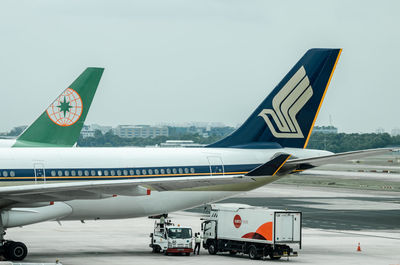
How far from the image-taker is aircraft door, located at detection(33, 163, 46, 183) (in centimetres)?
3688

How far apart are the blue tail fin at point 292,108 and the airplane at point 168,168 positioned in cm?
5

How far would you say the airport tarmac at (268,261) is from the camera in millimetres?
37969

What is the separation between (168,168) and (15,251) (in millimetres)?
8663

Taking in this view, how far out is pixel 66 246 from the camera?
42562 millimetres

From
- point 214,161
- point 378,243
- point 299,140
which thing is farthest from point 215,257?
point 378,243

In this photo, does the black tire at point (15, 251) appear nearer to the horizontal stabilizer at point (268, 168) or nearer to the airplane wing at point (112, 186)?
the airplane wing at point (112, 186)

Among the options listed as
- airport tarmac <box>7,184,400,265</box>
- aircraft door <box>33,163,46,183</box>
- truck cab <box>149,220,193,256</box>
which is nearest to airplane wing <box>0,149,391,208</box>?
aircraft door <box>33,163,46,183</box>

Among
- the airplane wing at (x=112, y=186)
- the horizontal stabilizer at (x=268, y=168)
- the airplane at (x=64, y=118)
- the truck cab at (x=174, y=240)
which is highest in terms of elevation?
the airplane at (x=64, y=118)

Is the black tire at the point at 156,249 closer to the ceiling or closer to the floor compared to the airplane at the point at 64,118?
closer to the floor

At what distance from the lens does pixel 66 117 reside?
180ft

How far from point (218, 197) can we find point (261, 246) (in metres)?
4.38

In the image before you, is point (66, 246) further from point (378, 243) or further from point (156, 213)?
point (378, 243)

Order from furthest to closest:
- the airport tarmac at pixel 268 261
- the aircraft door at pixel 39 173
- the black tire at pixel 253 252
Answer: the black tire at pixel 253 252, the airport tarmac at pixel 268 261, the aircraft door at pixel 39 173

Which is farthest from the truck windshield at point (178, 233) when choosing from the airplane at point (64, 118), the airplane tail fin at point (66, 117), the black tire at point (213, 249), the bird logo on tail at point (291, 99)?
the airplane tail fin at point (66, 117)
